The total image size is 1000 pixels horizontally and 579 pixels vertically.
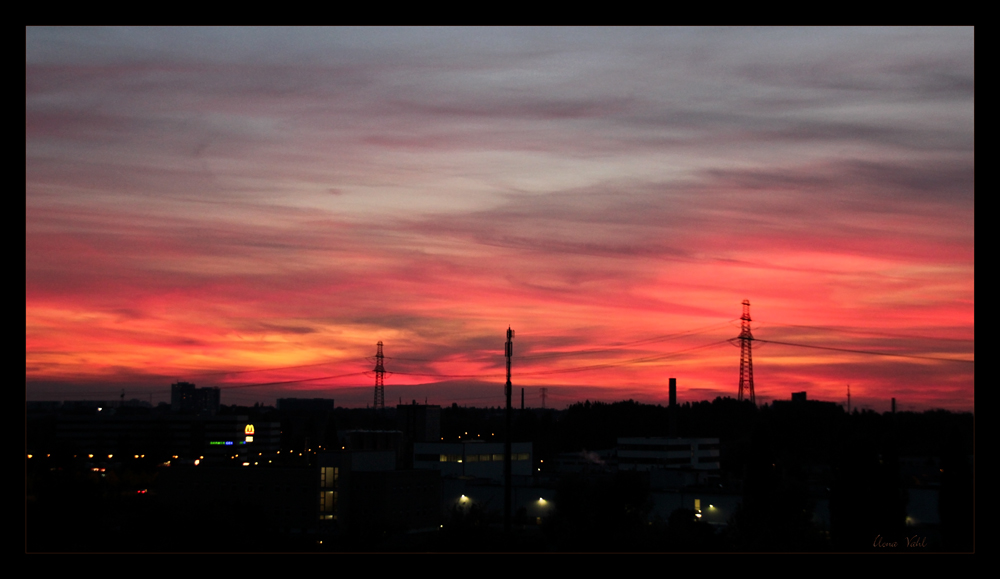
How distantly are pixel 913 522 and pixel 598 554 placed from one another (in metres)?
28.7

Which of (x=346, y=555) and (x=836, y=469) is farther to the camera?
(x=836, y=469)

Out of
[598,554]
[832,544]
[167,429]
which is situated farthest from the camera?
[167,429]

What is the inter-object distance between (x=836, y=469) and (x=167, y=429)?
224 ft

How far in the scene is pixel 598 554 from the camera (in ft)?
9.95
